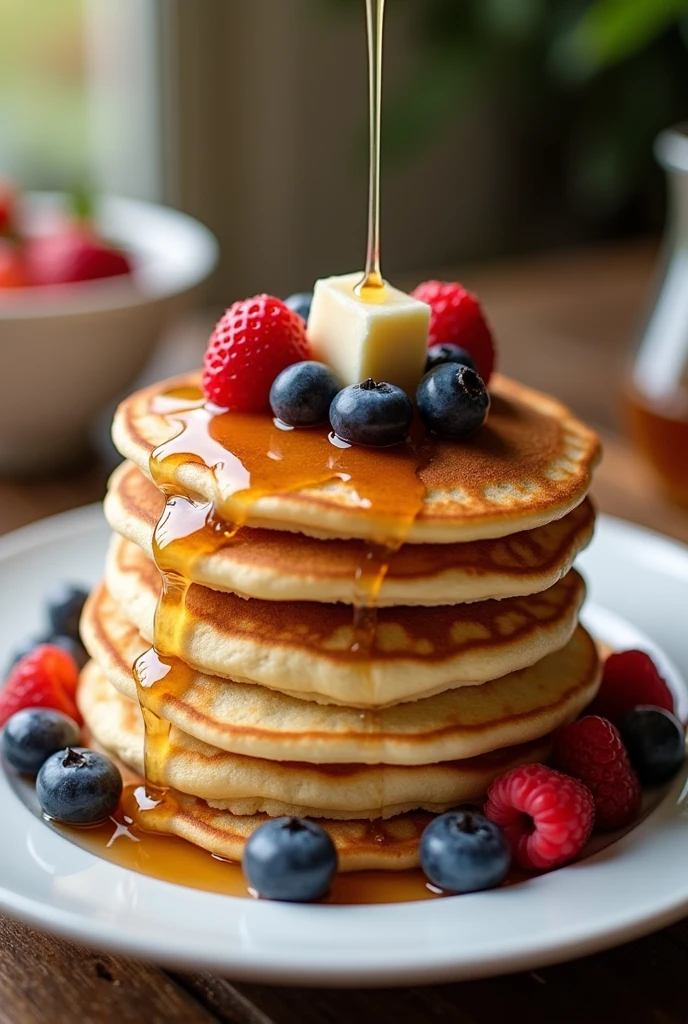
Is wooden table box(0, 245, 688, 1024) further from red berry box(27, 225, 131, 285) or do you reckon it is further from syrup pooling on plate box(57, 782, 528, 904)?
red berry box(27, 225, 131, 285)

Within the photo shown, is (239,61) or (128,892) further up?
(239,61)

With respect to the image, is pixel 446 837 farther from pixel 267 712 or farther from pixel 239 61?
pixel 239 61

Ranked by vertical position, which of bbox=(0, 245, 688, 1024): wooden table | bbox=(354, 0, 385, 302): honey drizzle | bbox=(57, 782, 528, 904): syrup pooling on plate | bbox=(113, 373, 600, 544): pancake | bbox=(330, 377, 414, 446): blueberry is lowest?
bbox=(0, 245, 688, 1024): wooden table

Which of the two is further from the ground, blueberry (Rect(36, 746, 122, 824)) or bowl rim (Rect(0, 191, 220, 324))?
bowl rim (Rect(0, 191, 220, 324))

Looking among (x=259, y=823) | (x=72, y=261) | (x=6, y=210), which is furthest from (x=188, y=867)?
(x=6, y=210)

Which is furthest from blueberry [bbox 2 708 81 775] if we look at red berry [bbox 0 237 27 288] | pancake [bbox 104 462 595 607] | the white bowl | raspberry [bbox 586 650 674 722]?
red berry [bbox 0 237 27 288]

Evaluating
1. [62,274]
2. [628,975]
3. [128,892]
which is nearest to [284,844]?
[128,892]
